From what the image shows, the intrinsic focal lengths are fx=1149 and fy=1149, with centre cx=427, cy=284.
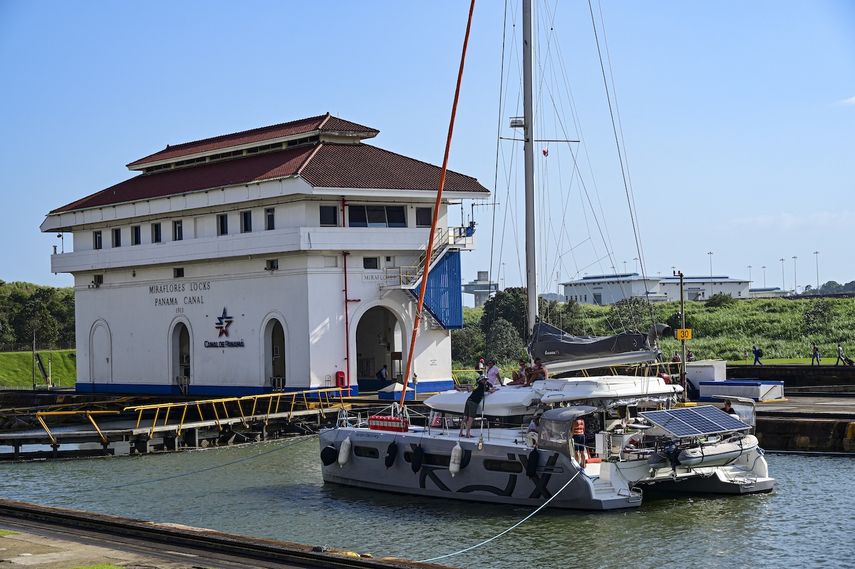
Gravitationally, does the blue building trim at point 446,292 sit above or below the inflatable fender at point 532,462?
above

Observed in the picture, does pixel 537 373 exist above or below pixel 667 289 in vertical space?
below

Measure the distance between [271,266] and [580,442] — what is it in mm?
25137

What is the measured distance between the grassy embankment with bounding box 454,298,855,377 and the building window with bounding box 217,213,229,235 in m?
30.6

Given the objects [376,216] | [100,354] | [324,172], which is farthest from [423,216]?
[100,354]

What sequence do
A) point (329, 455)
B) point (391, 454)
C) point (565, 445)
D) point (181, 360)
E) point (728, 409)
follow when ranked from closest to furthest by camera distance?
point (565, 445)
point (728, 409)
point (391, 454)
point (329, 455)
point (181, 360)

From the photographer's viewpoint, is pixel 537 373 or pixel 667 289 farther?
pixel 667 289

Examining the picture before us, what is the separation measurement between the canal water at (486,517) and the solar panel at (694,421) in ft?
5.92

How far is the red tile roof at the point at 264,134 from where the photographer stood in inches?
2052

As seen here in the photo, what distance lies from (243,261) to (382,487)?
21695 millimetres

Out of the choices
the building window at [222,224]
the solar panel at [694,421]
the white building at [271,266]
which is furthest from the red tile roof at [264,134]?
the solar panel at [694,421]

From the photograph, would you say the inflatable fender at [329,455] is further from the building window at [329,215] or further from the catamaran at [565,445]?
the building window at [329,215]

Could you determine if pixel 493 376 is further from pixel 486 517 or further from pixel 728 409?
pixel 728 409

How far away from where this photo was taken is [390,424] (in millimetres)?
30969

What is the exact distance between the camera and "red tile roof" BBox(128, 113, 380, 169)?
52125 mm
